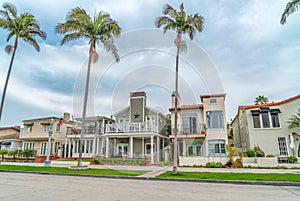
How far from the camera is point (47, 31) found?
784 inches

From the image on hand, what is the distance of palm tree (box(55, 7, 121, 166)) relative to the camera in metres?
15.1

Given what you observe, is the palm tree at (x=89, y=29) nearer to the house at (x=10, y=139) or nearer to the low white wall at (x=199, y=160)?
the low white wall at (x=199, y=160)

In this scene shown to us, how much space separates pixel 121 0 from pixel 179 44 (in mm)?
5506

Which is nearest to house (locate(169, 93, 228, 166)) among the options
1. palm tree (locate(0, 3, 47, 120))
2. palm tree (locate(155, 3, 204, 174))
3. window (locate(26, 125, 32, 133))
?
palm tree (locate(155, 3, 204, 174))

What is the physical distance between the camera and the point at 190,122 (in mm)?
21812

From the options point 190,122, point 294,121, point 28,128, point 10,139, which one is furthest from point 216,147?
point 10,139

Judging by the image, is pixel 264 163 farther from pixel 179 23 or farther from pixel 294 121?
pixel 179 23

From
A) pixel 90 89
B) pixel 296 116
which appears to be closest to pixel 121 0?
pixel 90 89

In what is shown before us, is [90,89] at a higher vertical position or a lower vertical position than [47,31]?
lower

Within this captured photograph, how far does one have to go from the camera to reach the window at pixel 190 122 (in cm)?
2139

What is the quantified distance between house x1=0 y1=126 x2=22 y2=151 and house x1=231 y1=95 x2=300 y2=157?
33866 millimetres

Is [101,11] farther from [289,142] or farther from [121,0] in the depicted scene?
[289,142]

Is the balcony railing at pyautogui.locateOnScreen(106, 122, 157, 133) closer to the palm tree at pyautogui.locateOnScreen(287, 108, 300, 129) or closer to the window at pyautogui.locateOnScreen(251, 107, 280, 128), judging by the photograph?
the window at pyautogui.locateOnScreen(251, 107, 280, 128)

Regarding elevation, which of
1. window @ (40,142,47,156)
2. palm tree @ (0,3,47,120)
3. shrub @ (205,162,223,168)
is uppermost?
palm tree @ (0,3,47,120)
